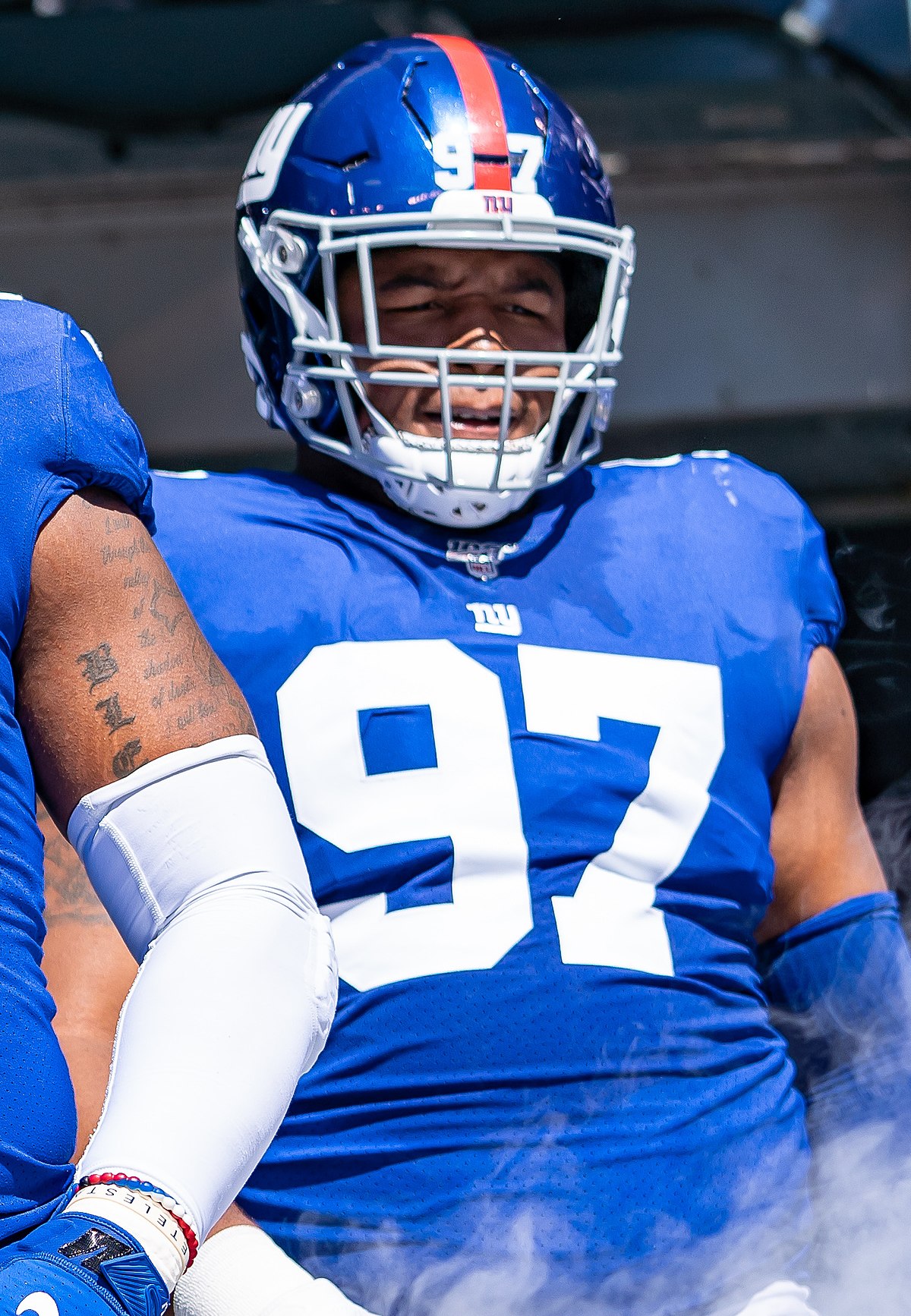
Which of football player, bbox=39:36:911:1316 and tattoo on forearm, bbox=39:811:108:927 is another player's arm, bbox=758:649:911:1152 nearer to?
football player, bbox=39:36:911:1316

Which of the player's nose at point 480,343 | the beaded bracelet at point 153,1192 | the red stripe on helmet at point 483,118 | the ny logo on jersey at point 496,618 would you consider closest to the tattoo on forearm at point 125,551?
the beaded bracelet at point 153,1192

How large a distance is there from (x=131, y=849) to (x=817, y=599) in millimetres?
919

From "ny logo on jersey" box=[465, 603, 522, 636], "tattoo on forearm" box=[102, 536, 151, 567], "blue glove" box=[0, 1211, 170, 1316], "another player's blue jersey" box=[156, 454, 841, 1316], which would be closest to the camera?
"blue glove" box=[0, 1211, 170, 1316]

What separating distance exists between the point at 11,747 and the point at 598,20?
242 cm

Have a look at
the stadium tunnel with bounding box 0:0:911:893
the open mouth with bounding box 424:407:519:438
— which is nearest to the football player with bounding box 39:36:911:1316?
the open mouth with bounding box 424:407:519:438

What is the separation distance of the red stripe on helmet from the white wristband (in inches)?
41.3

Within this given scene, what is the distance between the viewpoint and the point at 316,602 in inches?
59.7

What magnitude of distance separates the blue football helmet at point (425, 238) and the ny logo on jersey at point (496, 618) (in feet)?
0.36

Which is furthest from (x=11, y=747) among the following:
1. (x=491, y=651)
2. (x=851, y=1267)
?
(x=851, y=1267)

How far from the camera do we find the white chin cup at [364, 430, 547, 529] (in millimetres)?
1600

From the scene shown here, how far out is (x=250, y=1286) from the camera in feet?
4.06

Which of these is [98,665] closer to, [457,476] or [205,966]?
[205,966]

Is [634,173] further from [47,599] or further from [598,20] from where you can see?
[47,599]

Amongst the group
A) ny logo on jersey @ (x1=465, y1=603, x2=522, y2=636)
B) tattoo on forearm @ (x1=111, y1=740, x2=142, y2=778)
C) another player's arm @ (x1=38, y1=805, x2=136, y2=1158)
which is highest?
tattoo on forearm @ (x1=111, y1=740, x2=142, y2=778)
